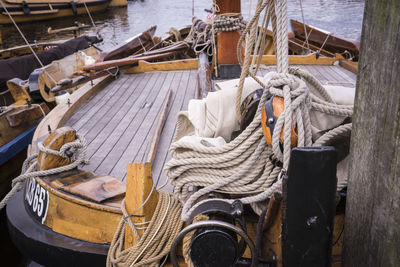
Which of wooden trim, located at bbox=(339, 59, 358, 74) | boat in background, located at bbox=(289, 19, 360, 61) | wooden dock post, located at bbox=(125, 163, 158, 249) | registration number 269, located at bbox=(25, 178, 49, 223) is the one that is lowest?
registration number 269, located at bbox=(25, 178, 49, 223)

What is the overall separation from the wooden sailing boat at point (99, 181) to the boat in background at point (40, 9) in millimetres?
17316

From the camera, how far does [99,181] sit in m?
1.80

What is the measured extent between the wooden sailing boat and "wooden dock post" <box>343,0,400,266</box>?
0.16 meters

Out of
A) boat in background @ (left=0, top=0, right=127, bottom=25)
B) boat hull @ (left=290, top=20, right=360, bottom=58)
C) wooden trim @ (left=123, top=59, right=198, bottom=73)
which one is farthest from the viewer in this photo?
boat in background @ (left=0, top=0, right=127, bottom=25)

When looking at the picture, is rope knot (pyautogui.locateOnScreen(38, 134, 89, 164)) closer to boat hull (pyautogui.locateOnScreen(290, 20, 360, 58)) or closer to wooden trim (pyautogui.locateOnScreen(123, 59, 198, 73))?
wooden trim (pyautogui.locateOnScreen(123, 59, 198, 73))

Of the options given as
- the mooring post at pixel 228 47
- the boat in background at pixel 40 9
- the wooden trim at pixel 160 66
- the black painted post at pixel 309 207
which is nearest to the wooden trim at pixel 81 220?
the black painted post at pixel 309 207

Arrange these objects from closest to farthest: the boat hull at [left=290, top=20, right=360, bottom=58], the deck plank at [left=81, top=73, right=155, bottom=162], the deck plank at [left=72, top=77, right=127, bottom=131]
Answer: the deck plank at [left=81, top=73, right=155, bottom=162]
the deck plank at [left=72, top=77, right=127, bottom=131]
the boat hull at [left=290, top=20, right=360, bottom=58]

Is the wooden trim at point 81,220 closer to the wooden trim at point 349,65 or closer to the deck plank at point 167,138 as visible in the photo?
the deck plank at point 167,138

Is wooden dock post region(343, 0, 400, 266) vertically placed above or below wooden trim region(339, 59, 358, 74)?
above

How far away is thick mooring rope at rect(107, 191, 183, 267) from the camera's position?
1368 millimetres

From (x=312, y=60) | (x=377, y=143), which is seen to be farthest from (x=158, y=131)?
(x=312, y=60)

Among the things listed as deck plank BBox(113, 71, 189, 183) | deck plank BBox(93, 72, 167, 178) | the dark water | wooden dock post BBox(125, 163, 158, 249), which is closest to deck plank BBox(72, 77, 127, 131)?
deck plank BBox(93, 72, 167, 178)

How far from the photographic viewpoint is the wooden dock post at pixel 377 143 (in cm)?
73

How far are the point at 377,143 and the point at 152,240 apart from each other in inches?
38.7
